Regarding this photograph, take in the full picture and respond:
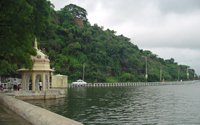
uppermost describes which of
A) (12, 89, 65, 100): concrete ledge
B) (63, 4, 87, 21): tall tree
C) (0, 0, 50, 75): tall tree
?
(63, 4, 87, 21): tall tree

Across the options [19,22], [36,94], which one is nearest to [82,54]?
[36,94]

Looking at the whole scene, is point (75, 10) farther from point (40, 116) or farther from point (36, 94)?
point (40, 116)

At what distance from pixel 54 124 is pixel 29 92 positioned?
840 inches

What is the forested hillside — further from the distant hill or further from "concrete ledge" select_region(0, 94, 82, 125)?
"concrete ledge" select_region(0, 94, 82, 125)

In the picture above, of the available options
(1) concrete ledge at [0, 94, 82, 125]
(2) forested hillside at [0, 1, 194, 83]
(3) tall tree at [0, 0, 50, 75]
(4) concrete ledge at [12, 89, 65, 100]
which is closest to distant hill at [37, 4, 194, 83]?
(2) forested hillside at [0, 1, 194, 83]

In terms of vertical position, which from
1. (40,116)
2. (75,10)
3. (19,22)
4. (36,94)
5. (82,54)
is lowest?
(36,94)

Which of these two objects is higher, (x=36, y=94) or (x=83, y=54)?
(x=83, y=54)

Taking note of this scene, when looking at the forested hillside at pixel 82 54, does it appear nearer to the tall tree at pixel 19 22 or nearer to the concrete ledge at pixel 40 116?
the tall tree at pixel 19 22

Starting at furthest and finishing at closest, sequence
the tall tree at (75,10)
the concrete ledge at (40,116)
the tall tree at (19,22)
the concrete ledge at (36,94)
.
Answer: the tall tree at (75,10)
the concrete ledge at (36,94)
the tall tree at (19,22)
the concrete ledge at (40,116)

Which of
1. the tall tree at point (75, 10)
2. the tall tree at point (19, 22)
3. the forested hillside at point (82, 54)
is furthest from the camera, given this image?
the tall tree at point (75, 10)

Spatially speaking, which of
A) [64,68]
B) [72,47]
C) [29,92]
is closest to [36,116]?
[29,92]

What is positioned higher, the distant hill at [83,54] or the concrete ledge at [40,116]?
the distant hill at [83,54]

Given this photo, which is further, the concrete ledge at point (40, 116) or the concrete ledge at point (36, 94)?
the concrete ledge at point (36, 94)

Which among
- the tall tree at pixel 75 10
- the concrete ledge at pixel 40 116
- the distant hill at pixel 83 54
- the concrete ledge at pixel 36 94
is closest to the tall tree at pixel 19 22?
the concrete ledge at pixel 40 116
